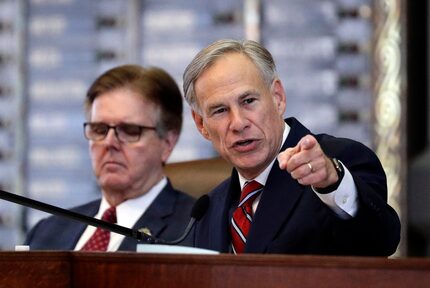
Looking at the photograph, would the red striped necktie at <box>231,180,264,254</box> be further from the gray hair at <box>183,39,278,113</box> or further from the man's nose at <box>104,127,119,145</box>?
the man's nose at <box>104,127,119,145</box>

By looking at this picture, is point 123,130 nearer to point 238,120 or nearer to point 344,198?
point 238,120

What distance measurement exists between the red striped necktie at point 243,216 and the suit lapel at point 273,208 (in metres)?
0.06

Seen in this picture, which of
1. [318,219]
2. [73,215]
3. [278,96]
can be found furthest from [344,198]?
[73,215]

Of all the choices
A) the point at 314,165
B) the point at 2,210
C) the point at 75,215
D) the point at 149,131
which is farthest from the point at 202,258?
the point at 2,210

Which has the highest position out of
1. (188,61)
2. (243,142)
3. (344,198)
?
(188,61)

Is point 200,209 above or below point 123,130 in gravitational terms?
below

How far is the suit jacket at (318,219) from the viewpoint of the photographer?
2.55 m

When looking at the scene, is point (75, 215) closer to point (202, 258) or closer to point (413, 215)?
point (202, 258)

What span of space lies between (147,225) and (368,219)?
4.45ft

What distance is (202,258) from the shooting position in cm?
216

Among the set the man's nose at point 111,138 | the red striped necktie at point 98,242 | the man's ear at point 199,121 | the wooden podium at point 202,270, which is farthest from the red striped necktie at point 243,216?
the man's nose at point 111,138

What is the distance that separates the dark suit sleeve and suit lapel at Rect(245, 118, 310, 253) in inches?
5.7

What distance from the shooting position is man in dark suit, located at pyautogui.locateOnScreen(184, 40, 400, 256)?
2.56 metres

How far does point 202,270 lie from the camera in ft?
7.07
